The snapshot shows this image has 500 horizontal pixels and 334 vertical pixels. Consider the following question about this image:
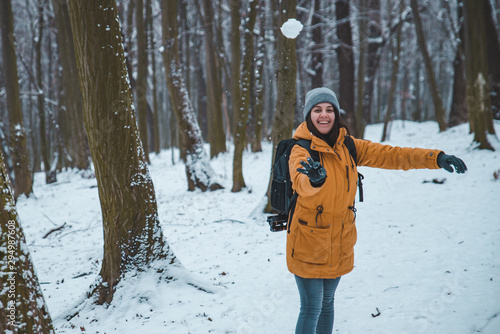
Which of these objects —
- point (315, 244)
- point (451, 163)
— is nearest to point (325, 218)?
point (315, 244)

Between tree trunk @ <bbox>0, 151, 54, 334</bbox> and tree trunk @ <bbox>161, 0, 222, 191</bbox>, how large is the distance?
24.6ft

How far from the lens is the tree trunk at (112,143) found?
10.9 feet

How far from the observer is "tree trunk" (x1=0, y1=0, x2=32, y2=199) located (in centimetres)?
939

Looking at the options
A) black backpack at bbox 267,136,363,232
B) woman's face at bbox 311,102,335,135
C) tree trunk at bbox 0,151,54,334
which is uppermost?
woman's face at bbox 311,102,335,135

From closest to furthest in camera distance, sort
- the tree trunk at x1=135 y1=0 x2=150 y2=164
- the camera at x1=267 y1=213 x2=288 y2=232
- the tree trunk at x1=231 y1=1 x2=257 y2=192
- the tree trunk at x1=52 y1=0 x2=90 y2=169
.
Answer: the camera at x1=267 y1=213 x2=288 y2=232 → the tree trunk at x1=231 y1=1 x2=257 y2=192 → the tree trunk at x1=52 y1=0 x2=90 y2=169 → the tree trunk at x1=135 y1=0 x2=150 y2=164

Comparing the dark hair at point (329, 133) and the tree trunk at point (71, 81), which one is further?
the tree trunk at point (71, 81)

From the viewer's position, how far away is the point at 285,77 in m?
6.21

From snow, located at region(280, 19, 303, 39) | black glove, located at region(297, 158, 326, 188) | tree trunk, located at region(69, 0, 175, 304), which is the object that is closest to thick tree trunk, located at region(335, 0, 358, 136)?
snow, located at region(280, 19, 303, 39)

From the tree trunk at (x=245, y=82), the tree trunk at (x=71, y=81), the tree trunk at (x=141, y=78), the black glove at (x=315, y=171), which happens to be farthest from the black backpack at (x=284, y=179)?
the tree trunk at (x=71, y=81)

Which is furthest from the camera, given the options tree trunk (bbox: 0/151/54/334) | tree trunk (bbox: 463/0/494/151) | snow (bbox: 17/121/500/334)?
tree trunk (bbox: 463/0/494/151)

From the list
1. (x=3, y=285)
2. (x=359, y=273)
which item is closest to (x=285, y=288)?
(x=359, y=273)

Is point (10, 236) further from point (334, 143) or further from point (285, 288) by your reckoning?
point (285, 288)

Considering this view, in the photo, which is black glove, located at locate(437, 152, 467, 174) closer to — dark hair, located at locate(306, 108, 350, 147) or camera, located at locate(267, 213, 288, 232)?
dark hair, located at locate(306, 108, 350, 147)

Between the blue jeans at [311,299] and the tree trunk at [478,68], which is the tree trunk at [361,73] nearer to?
the tree trunk at [478,68]
